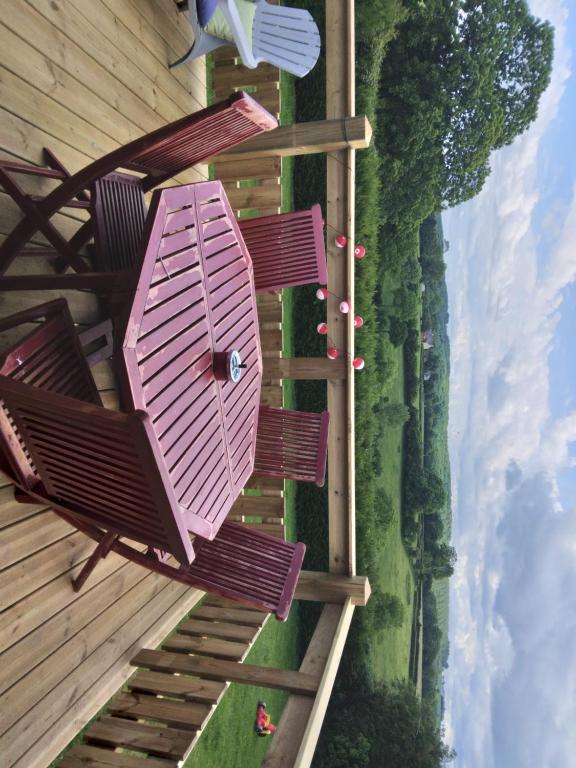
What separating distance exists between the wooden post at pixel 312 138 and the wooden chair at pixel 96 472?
206cm

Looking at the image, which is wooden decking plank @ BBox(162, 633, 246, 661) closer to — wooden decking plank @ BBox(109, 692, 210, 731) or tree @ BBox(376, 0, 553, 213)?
wooden decking plank @ BBox(109, 692, 210, 731)

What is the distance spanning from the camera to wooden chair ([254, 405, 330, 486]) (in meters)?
2.85

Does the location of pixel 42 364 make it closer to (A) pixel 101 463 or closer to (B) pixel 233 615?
(A) pixel 101 463

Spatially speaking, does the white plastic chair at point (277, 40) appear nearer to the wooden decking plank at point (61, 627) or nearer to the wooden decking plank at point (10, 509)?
the wooden decking plank at point (10, 509)

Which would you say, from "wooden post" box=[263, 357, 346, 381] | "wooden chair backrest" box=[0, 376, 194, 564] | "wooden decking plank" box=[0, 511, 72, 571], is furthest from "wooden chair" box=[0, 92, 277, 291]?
"wooden post" box=[263, 357, 346, 381]

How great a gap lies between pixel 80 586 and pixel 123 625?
462 millimetres

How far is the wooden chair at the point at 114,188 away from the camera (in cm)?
150

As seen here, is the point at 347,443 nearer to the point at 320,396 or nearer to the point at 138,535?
the point at 138,535

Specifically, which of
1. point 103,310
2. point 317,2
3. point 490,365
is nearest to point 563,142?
point 490,365

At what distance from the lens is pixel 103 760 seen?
6.95 ft

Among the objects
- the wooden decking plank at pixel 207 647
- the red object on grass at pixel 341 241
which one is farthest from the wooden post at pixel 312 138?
the wooden decking plank at pixel 207 647

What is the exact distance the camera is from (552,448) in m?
27.0

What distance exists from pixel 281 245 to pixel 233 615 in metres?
2.17

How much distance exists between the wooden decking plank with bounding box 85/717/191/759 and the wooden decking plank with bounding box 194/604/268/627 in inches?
33.9
